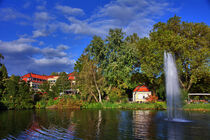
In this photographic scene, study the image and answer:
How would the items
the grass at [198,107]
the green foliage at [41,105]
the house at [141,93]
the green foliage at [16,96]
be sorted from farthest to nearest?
the house at [141,93] → the green foliage at [41,105] → the green foliage at [16,96] → the grass at [198,107]

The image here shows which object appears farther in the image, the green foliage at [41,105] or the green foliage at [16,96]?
the green foliage at [41,105]

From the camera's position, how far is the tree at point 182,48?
1501 inches

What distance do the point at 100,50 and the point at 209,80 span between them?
2701 cm

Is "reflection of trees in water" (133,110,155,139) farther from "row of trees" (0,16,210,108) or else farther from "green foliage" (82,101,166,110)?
"row of trees" (0,16,210,108)

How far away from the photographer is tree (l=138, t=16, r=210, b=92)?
1501 inches

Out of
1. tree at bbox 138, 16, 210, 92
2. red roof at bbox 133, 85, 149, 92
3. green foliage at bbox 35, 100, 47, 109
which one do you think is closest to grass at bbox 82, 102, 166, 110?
tree at bbox 138, 16, 210, 92

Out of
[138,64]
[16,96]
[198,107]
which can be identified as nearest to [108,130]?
[198,107]

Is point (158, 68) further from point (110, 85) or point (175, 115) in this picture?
point (175, 115)

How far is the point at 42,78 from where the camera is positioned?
9869cm

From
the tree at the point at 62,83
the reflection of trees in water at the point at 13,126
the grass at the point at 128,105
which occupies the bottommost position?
the reflection of trees in water at the point at 13,126

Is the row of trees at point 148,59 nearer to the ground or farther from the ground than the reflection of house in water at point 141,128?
farther from the ground

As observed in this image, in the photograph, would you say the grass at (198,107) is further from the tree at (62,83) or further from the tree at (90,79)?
the tree at (62,83)

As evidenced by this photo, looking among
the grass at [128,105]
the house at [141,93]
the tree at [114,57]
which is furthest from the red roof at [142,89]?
the grass at [128,105]

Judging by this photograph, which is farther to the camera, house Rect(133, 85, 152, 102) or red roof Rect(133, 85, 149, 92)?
red roof Rect(133, 85, 149, 92)
